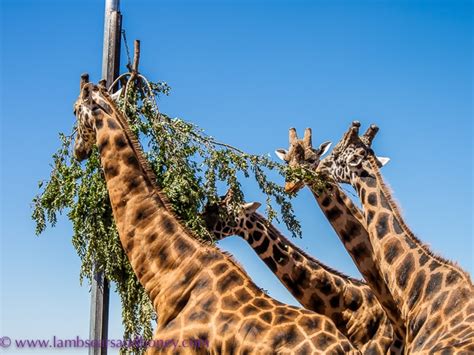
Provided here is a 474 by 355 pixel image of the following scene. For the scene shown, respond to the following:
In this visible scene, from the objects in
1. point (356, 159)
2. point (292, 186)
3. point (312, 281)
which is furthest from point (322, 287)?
point (356, 159)

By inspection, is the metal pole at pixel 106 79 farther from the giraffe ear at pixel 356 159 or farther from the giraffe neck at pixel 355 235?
the giraffe ear at pixel 356 159

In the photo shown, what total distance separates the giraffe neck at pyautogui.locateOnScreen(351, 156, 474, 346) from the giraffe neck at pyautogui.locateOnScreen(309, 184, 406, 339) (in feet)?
1.43

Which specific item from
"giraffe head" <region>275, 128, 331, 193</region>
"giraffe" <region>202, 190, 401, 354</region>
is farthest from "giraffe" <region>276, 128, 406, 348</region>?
"giraffe" <region>202, 190, 401, 354</region>

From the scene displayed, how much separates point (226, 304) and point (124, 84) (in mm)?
3875

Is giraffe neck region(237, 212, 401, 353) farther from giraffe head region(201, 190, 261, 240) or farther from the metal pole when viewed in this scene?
the metal pole

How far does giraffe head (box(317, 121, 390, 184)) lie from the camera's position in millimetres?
10820

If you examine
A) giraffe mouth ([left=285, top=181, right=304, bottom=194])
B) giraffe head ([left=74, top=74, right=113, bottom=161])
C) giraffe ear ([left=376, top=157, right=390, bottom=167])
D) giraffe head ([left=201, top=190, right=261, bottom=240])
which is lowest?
giraffe head ([left=201, top=190, right=261, bottom=240])

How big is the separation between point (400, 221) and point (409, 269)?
67 cm

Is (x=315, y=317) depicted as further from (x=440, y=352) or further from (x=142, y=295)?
(x=142, y=295)

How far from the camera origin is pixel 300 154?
1138cm

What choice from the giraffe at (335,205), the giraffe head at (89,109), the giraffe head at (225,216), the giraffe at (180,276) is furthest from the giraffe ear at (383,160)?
the giraffe head at (89,109)

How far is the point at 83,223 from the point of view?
408 inches

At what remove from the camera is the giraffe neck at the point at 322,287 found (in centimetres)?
1130

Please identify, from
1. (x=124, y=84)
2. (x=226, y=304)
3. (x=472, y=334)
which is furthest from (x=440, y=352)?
(x=124, y=84)
